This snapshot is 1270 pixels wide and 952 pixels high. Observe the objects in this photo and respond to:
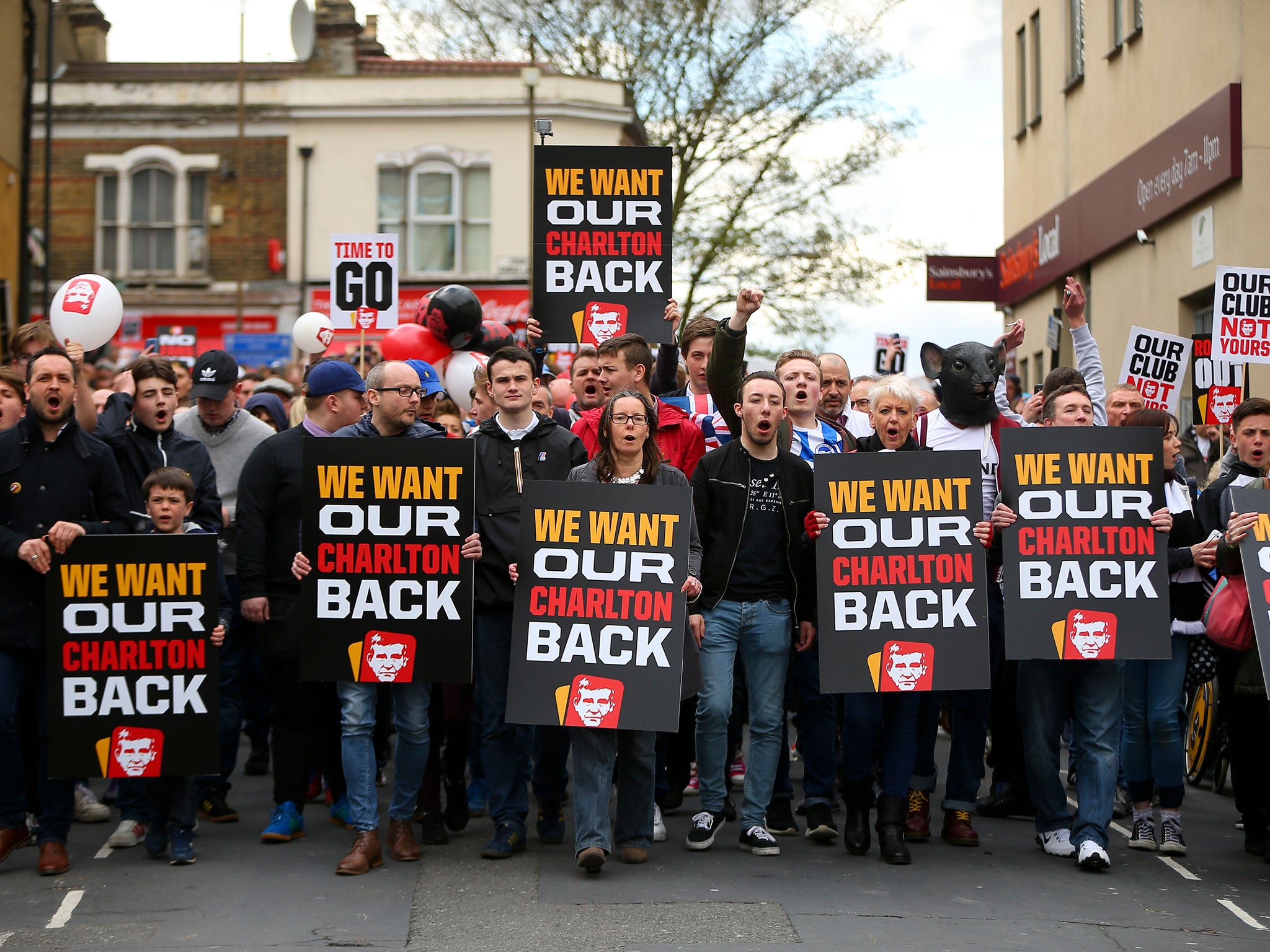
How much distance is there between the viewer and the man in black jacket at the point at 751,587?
25.4ft

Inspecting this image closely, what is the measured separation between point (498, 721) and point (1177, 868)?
3.36 m

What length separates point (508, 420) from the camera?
25.8ft

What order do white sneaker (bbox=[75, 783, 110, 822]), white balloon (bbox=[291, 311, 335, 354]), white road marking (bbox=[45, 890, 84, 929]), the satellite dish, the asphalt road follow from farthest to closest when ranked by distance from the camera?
the satellite dish → white balloon (bbox=[291, 311, 335, 354]) → white sneaker (bbox=[75, 783, 110, 822]) → white road marking (bbox=[45, 890, 84, 929]) → the asphalt road

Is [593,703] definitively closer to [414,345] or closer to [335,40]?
[414,345]

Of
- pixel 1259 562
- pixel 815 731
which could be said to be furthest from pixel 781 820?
pixel 1259 562

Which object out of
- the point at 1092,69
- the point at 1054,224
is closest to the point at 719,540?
the point at 1092,69

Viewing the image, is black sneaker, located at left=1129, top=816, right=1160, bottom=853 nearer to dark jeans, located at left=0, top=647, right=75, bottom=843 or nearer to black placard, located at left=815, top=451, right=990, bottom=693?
black placard, located at left=815, top=451, right=990, bottom=693

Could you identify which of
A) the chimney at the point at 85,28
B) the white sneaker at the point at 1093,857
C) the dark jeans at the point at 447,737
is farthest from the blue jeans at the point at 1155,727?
the chimney at the point at 85,28

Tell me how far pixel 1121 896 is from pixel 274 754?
13.7ft

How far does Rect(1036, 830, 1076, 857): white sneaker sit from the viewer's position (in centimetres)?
779

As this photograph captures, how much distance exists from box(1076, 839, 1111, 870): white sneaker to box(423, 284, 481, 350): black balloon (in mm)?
6240

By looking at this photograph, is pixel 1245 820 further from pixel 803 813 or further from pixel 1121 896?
pixel 803 813

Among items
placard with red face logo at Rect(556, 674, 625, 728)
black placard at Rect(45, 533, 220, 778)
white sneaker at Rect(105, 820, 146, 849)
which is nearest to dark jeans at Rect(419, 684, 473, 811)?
placard with red face logo at Rect(556, 674, 625, 728)

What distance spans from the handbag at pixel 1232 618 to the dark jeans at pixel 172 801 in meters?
5.01
